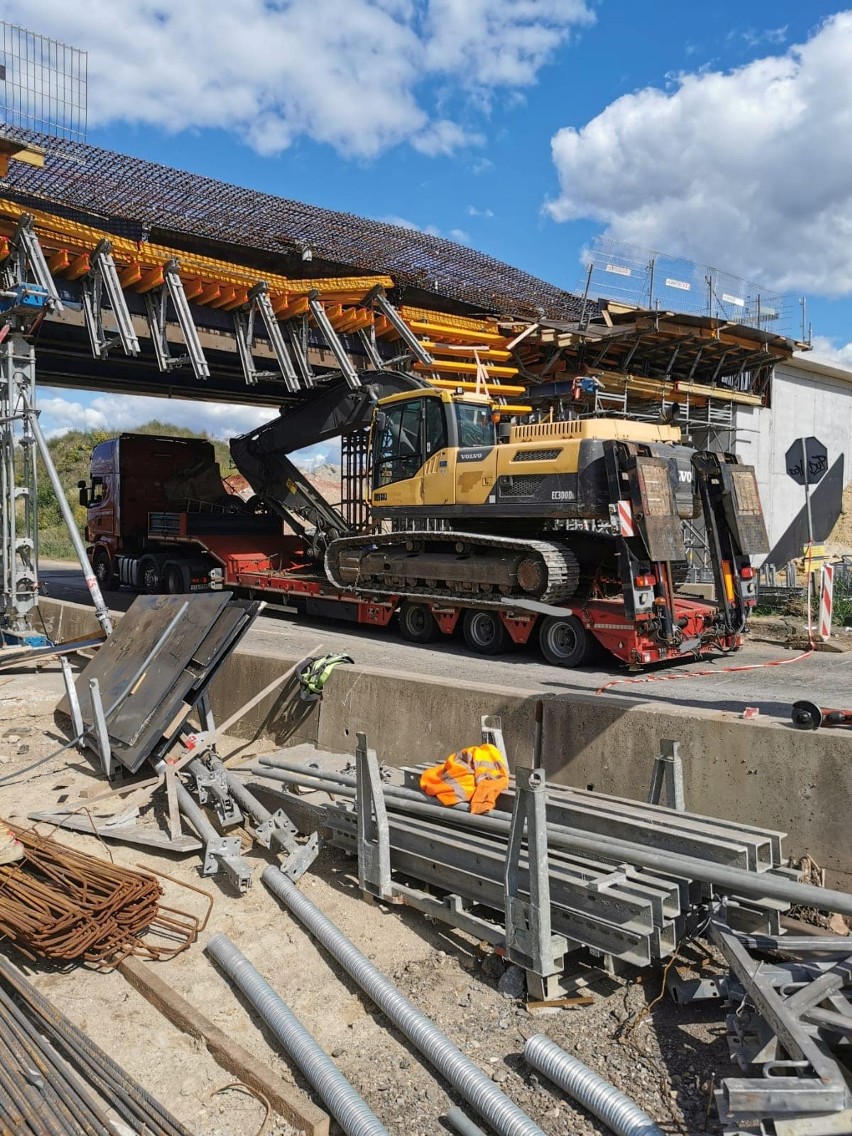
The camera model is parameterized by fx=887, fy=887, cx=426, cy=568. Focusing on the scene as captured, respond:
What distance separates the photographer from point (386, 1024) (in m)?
3.98

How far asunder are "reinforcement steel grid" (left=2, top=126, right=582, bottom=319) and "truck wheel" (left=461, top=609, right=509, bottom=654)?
9.12 meters

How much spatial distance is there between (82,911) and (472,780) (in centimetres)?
218

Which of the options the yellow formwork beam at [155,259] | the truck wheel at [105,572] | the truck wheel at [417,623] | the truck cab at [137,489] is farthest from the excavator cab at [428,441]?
the truck wheel at [105,572]

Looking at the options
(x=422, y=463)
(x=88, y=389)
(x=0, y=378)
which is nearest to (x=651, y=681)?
(x=422, y=463)

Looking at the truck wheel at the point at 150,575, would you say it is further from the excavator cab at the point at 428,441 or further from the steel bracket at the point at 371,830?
the steel bracket at the point at 371,830

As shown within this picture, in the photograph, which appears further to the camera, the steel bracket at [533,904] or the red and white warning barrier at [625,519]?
the red and white warning barrier at [625,519]

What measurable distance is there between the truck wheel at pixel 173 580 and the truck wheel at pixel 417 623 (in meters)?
6.27

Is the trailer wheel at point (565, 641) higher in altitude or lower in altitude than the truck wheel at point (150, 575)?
lower

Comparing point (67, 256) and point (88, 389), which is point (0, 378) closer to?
point (67, 256)

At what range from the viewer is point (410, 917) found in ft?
16.4

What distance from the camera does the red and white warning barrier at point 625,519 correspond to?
362 inches

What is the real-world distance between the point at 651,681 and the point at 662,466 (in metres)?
2.30

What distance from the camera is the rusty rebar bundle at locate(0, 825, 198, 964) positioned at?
4.46 m

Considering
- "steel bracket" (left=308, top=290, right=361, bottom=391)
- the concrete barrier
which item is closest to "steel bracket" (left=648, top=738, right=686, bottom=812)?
the concrete barrier
